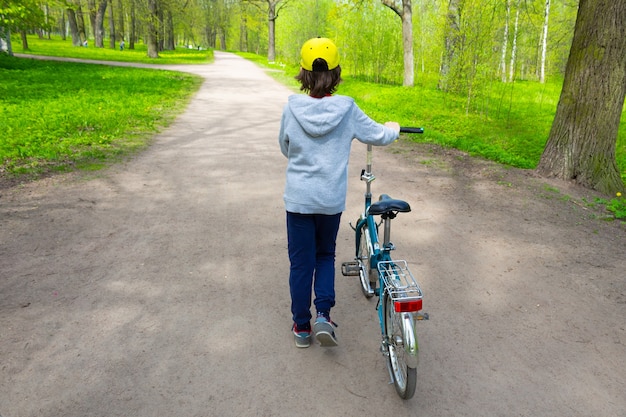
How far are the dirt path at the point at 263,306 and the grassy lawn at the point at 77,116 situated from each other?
1.36m

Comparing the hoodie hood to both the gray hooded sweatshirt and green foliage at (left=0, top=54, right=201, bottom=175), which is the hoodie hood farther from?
green foliage at (left=0, top=54, right=201, bottom=175)

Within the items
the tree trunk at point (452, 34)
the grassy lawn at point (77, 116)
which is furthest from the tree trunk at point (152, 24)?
the tree trunk at point (452, 34)

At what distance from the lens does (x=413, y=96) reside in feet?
53.0

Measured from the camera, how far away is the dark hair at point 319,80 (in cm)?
253

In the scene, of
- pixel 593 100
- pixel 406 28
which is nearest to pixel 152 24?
pixel 406 28

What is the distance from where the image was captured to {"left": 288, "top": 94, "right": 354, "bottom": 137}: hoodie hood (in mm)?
2512

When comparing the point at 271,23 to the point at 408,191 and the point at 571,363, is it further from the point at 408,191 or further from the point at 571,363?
the point at 571,363

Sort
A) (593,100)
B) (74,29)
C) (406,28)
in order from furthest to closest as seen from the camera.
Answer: (74,29), (406,28), (593,100)

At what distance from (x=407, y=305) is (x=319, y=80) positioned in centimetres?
131

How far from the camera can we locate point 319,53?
250 cm

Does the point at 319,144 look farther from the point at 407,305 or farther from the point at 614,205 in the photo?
the point at 614,205

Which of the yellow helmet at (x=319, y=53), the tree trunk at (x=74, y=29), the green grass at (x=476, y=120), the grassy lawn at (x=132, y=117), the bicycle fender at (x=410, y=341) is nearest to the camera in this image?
the bicycle fender at (x=410, y=341)

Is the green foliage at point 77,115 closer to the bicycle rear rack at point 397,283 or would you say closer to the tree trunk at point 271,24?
the bicycle rear rack at point 397,283

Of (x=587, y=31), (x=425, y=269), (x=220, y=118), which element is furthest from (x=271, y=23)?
(x=425, y=269)
